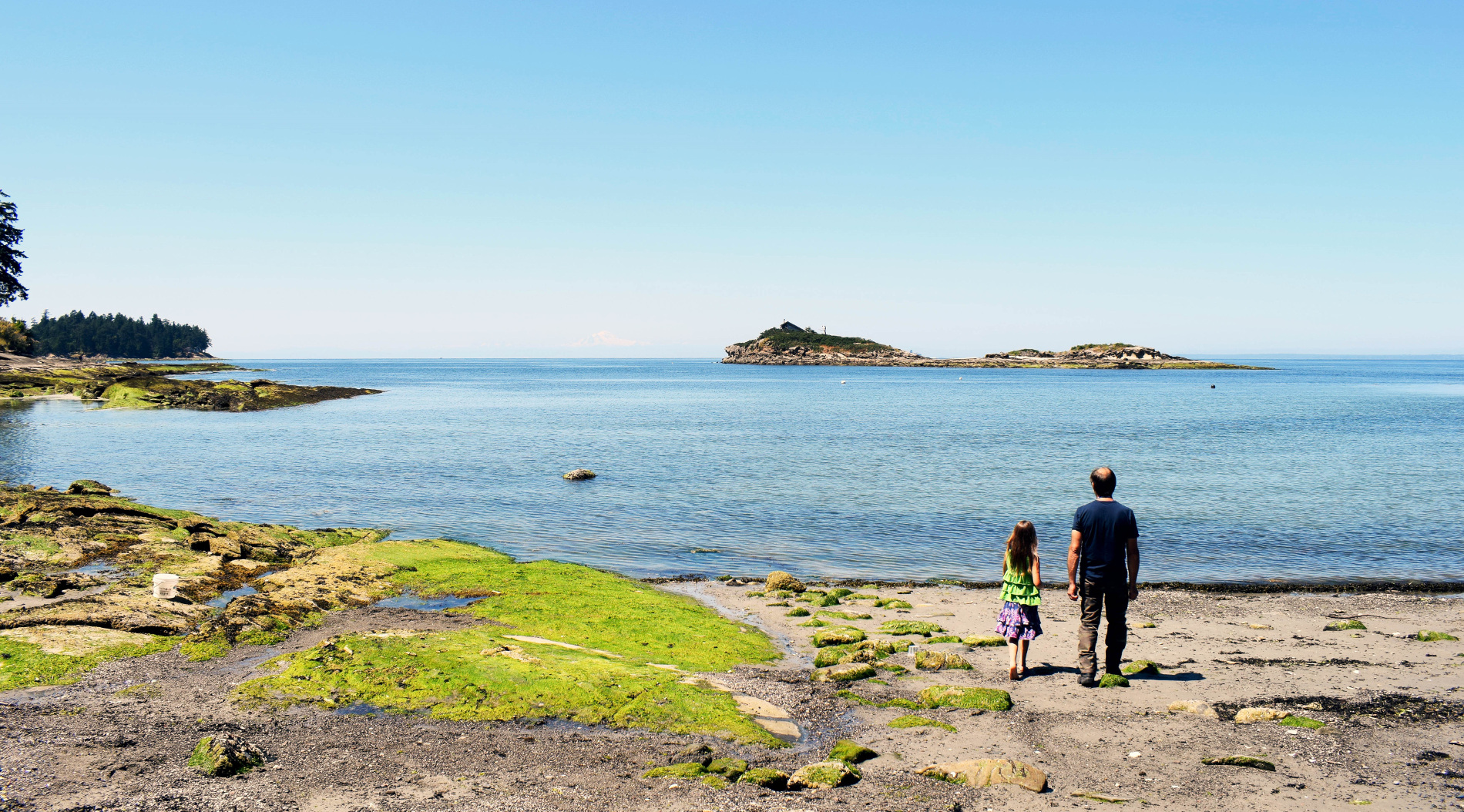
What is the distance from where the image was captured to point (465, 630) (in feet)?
48.5

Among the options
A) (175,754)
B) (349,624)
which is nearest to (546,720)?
(175,754)

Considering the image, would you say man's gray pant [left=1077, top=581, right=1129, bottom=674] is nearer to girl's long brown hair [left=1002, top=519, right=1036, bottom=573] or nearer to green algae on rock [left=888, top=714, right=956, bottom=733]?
girl's long brown hair [left=1002, top=519, right=1036, bottom=573]

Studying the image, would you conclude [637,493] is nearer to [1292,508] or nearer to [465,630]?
[465,630]

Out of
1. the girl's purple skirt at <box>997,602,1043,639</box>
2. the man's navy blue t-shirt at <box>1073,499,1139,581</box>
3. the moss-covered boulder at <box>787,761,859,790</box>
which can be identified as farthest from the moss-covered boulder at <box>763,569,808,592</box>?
the moss-covered boulder at <box>787,761,859,790</box>

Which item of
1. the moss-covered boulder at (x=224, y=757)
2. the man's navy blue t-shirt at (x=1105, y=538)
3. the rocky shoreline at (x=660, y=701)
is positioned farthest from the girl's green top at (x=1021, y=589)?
the moss-covered boulder at (x=224, y=757)

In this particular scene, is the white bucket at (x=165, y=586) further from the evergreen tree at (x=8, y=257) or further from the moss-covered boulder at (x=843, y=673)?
the evergreen tree at (x=8, y=257)

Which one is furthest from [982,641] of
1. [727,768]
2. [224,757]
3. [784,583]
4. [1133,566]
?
[224,757]

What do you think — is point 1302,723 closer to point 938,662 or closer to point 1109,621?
point 1109,621

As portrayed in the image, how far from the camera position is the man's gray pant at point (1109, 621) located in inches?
489

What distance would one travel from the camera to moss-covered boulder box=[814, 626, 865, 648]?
51.2 ft

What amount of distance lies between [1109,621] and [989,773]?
480cm

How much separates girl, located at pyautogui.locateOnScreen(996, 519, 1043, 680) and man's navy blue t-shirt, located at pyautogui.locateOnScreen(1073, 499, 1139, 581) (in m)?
0.85

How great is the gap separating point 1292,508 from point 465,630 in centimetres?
3391

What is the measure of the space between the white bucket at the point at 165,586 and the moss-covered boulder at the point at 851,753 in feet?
43.8
